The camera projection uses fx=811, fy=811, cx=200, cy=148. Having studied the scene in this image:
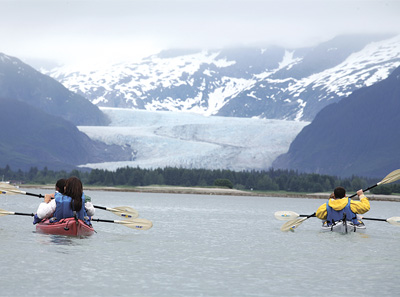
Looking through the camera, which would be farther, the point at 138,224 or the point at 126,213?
the point at 126,213

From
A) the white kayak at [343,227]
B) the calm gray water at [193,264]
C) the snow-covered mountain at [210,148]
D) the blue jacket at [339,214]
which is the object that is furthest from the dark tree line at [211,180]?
the calm gray water at [193,264]

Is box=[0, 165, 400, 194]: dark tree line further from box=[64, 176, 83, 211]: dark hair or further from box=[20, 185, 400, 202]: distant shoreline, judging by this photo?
box=[64, 176, 83, 211]: dark hair

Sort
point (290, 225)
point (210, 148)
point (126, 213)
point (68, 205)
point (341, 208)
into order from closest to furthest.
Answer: point (68, 205) → point (126, 213) → point (341, 208) → point (290, 225) → point (210, 148)

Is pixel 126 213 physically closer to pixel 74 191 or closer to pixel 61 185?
pixel 61 185

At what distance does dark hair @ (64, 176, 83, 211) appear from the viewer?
30.3m

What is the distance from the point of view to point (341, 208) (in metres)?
38.6

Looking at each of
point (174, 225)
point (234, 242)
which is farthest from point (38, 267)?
point (174, 225)

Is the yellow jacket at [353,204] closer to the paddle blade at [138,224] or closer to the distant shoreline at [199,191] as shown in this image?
the paddle blade at [138,224]

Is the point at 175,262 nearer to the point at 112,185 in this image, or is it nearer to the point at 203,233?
the point at 203,233

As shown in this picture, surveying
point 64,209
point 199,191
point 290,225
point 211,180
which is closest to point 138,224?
Result: point 64,209

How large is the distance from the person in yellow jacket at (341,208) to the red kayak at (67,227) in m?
12.2

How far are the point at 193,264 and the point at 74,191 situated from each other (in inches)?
260

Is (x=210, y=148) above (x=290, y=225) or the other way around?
above

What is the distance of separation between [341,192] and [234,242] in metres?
5.95
